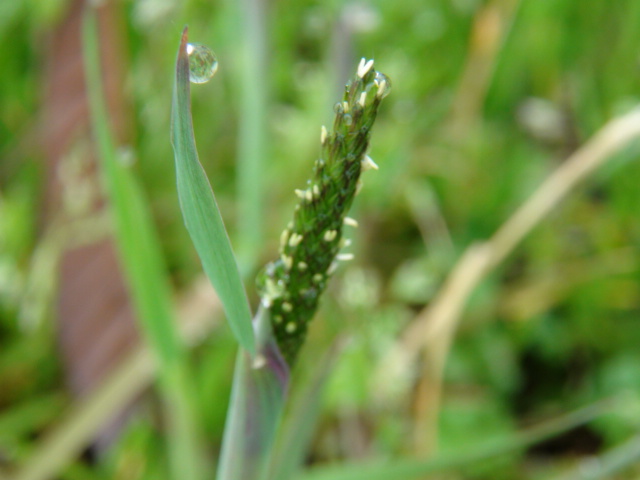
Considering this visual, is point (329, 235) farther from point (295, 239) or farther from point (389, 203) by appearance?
point (389, 203)

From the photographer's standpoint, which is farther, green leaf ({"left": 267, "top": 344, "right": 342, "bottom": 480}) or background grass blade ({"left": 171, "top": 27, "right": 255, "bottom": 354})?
green leaf ({"left": 267, "top": 344, "right": 342, "bottom": 480})

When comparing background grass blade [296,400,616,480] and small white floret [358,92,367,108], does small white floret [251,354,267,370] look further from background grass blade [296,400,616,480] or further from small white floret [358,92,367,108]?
background grass blade [296,400,616,480]

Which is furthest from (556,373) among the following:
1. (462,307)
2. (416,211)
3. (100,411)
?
(100,411)

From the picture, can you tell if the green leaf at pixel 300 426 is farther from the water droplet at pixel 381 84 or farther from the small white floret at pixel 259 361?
the water droplet at pixel 381 84

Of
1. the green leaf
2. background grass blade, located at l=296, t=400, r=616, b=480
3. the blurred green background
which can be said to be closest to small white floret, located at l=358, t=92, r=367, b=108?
the green leaf

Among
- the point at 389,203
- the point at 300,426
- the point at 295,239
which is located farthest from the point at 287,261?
the point at 389,203

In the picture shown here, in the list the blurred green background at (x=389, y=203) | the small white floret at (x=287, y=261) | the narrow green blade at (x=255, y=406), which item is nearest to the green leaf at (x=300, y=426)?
the narrow green blade at (x=255, y=406)

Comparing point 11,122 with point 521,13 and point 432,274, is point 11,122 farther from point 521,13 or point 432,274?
point 521,13
